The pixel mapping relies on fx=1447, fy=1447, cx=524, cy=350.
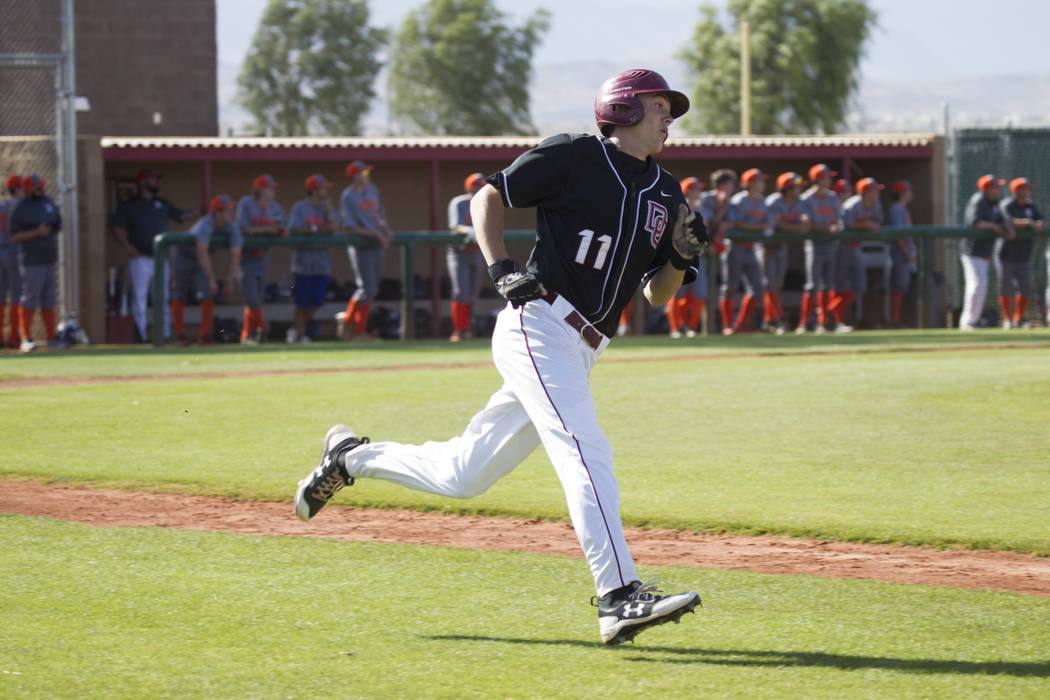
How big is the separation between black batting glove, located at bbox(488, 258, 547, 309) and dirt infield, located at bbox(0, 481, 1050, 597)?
150 cm

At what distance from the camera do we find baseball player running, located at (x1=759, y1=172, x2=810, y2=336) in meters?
18.3

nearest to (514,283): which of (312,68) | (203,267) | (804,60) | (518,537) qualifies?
(518,537)

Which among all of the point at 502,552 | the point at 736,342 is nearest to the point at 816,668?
the point at 502,552

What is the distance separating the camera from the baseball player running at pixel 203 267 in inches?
656

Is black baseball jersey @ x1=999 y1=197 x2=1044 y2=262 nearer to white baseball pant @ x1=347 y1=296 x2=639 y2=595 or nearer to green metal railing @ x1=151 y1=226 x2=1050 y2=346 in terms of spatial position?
green metal railing @ x1=151 y1=226 x2=1050 y2=346

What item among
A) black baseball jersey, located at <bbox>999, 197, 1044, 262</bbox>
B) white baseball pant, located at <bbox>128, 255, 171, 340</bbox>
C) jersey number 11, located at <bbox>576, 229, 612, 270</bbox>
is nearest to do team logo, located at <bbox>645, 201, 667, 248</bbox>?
jersey number 11, located at <bbox>576, 229, 612, 270</bbox>

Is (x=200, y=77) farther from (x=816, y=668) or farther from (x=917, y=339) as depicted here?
(x=816, y=668)

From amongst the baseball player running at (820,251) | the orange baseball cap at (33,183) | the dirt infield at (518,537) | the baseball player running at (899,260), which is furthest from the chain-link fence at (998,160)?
the dirt infield at (518,537)

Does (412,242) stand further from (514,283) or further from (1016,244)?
(514,283)

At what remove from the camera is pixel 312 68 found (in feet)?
352

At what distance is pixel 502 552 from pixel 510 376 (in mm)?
1301

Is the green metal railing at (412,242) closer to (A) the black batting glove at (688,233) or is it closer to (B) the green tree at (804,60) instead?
(A) the black batting glove at (688,233)

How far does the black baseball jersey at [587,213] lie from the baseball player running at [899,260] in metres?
15.3

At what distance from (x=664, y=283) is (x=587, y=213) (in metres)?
0.54
